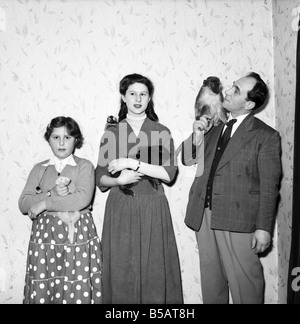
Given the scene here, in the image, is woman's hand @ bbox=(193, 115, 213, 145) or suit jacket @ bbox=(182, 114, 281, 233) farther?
woman's hand @ bbox=(193, 115, 213, 145)

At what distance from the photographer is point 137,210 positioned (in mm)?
1906

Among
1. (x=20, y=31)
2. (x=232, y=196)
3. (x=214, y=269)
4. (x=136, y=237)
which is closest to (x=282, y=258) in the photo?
(x=214, y=269)

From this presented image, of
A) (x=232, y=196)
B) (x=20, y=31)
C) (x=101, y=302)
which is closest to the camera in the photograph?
(x=232, y=196)

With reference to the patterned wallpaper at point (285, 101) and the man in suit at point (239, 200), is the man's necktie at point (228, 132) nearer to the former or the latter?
the man in suit at point (239, 200)

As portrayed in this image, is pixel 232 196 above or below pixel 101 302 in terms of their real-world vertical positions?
above

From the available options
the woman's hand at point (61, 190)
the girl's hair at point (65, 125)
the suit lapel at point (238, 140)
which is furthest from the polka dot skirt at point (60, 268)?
the suit lapel at point (238, 140)

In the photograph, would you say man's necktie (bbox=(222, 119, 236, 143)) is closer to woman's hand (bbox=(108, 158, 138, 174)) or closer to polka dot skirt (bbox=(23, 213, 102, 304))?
woman's hand (bbox=(108, 158, 138, 174))

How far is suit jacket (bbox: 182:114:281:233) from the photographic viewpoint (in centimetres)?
177

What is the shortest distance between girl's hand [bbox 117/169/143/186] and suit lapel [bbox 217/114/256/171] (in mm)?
421

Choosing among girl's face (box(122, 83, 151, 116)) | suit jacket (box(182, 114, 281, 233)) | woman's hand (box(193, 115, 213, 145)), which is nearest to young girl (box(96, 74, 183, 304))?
girl's face (box(122, 83, 151, 116))

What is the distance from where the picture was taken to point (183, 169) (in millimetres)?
2305

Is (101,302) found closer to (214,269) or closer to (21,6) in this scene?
(214,269)

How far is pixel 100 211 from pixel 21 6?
131cm

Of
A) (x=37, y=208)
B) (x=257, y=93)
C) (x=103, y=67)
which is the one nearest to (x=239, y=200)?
(x=257, y=93)
